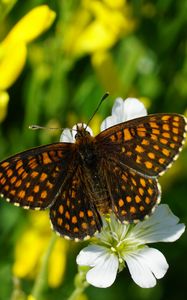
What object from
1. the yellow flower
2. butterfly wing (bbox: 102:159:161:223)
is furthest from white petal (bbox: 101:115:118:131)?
the yellow flower

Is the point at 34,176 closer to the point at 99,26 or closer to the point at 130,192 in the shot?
the point at 130,192

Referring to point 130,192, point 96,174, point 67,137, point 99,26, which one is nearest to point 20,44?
point 67,137

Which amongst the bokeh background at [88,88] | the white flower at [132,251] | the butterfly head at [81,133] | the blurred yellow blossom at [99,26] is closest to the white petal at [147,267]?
the white flower at [132,251]

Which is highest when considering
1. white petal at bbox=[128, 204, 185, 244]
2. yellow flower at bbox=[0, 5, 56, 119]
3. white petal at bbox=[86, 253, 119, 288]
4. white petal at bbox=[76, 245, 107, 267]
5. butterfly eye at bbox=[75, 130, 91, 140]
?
yellow flower at bbox=[0, 5, 56, 119]

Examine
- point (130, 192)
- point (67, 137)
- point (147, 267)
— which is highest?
point (67, 137)

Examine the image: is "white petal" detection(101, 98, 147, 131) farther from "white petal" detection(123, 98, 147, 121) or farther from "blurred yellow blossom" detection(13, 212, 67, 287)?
"blurred yellow blossom" detection(13, 212, 67, 287)

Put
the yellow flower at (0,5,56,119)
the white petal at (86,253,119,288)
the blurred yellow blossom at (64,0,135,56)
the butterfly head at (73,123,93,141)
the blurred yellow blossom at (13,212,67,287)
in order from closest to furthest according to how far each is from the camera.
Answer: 1. the white petal at (86,253,119,288)
2. the butterfly head at (73,123,93,141)
3. the yellow flower at (0,5,56,119)
4. the blurred yellow blossom at (13,212,67,287)
5. the blurred yellow blossom at (64,0,135,56)
